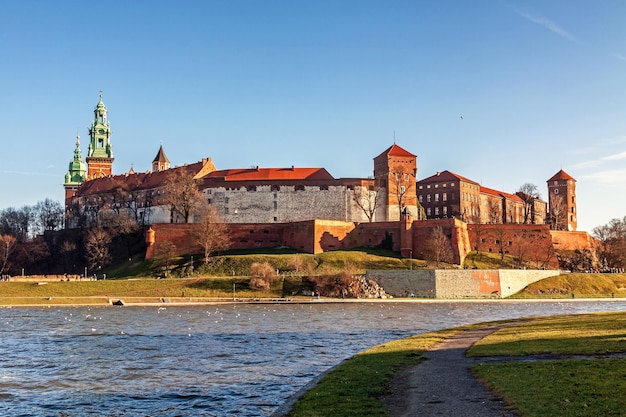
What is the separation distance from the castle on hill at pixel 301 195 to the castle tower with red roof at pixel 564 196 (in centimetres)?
57

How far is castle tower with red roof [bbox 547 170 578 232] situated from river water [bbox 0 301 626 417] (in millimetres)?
64680

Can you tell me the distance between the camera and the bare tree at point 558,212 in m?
94.5

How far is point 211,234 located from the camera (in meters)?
65.1

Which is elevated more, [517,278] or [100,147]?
[100,147]

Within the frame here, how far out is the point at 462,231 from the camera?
67.2 metres

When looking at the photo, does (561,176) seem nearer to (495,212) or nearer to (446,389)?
(495,212)

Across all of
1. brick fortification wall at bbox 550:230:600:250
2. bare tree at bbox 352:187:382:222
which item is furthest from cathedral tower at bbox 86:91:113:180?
brick fortification wall at bbox 550:230:600:250

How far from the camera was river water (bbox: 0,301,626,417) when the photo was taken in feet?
50.2

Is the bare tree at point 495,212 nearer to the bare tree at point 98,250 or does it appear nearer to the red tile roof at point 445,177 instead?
the red tile roof at point 445,177

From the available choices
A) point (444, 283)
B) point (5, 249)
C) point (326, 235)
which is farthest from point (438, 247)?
point (5, 249)

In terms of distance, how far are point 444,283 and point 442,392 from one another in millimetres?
43793

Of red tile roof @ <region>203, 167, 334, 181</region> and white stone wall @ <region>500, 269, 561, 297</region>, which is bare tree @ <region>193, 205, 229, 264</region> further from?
white stone wall @ <region>500, 269, 561, 297</region>

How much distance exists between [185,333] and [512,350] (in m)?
16.6

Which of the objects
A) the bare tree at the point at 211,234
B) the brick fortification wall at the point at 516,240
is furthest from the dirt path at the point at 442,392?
the brick fortification wall at the point at 516,240
